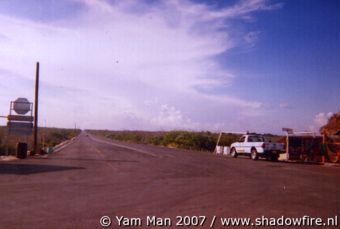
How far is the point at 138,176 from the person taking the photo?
2084 centimetres

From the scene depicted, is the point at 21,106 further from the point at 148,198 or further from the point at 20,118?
the point at 148,198

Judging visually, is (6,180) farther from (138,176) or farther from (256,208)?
(256,208)

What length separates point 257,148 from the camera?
37.6 meters

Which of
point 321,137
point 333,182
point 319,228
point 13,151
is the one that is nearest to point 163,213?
point 319,228

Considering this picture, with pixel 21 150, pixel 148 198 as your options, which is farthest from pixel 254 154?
pixel 148 198

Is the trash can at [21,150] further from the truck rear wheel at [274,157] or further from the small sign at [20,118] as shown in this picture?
the truck rear wheel at [274,157]

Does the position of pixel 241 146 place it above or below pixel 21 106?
below

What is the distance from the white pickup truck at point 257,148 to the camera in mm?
36344

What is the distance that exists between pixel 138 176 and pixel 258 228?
1139cm

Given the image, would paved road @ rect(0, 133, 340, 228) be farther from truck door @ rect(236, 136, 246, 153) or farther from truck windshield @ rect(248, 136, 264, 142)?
truck door @ rect(236, 136, 246, 153)

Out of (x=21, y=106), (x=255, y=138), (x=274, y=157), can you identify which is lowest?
(x=274, y=157)

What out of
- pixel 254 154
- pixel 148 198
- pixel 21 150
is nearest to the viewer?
pixel 148 198

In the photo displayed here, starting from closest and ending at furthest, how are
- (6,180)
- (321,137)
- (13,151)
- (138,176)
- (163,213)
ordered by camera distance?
(163,213) < (6,180) < (138,176) < (321,137) < (13,151)

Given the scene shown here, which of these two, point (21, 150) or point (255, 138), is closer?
point (21, 150)
